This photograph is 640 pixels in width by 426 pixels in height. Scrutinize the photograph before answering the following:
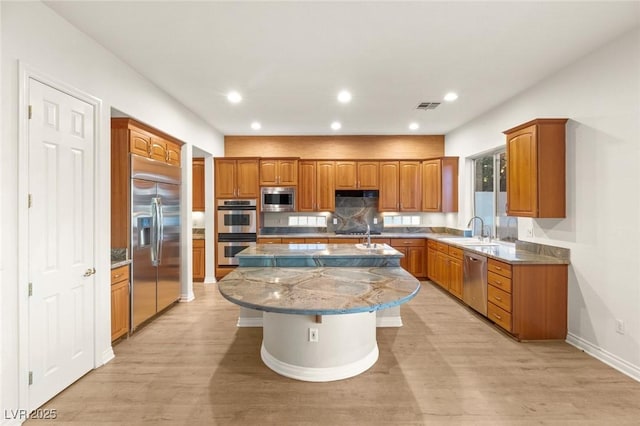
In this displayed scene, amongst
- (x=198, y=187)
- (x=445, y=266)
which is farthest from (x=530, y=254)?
(x=198, y=187)

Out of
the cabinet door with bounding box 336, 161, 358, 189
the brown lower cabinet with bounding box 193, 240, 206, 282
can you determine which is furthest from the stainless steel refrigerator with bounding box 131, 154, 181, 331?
the cabinet door with bounding box 336, 161, 358, 189

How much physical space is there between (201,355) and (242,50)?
2.97m

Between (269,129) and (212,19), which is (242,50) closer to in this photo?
(212,19)

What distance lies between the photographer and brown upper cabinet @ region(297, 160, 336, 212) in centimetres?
618

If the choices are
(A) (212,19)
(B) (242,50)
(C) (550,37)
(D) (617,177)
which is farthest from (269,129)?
(D) (617,177)

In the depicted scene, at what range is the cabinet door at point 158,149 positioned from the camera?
3760 mm

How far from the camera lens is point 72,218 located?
2.46 meters

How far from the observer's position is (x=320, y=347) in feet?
8.11

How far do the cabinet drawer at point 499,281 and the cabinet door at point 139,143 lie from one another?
4.35 meters

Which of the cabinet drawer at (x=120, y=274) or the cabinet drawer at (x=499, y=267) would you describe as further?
the cabinet drawer at (x=499, y=267)

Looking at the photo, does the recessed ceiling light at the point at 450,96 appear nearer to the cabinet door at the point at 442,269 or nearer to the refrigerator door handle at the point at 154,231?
the cabinet door at the point at 442,269

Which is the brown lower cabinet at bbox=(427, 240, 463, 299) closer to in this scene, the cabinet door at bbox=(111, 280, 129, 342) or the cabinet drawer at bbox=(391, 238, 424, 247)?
the cabinet drawer at bbox=(391, 238, 424, 247)

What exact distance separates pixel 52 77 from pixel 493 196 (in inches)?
222

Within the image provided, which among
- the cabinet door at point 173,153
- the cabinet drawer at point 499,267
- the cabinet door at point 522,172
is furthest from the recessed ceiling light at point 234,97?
the cabinet drawer at point 499,267
